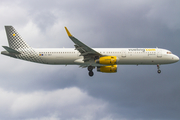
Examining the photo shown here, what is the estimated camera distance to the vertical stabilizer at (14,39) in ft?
148

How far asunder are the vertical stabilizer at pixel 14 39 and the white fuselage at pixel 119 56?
363cm

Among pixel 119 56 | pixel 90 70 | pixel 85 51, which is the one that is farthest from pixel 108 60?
pixel 90 70

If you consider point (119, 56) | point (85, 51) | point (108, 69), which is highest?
point (85, 51)

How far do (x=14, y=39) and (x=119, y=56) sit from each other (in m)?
20.6

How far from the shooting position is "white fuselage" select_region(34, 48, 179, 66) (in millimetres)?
42875

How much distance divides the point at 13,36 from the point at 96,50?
16.6m

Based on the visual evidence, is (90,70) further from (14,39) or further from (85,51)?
(14,39)

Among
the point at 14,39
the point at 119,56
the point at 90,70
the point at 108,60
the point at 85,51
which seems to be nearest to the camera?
the point at 108,60

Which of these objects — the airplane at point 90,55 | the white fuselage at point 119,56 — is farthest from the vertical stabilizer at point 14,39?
the white fuselage at point 119,56

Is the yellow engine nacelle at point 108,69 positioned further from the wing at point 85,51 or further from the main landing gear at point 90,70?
the wing at point 85,51

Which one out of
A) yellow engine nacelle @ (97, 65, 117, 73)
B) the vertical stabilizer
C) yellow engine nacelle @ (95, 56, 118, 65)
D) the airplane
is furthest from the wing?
the vertical stabilizer

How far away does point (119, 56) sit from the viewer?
42812 mm

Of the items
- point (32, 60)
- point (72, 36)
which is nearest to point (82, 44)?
point (72, 36)

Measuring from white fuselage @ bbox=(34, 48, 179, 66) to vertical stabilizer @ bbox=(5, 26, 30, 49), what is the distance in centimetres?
363
